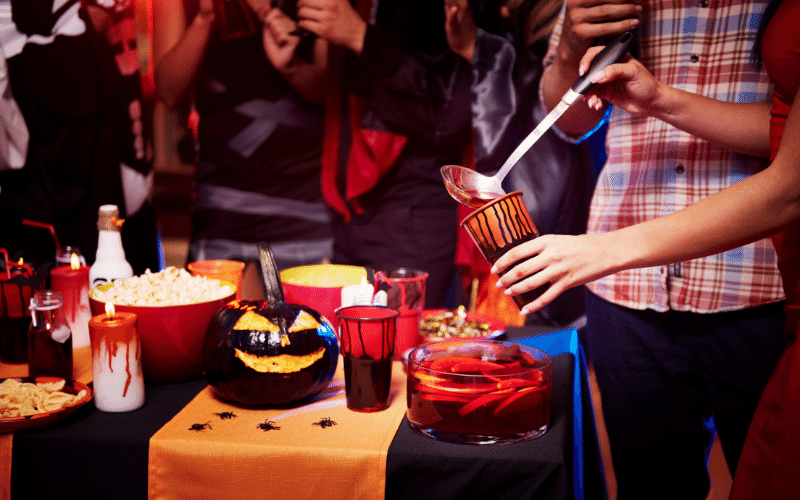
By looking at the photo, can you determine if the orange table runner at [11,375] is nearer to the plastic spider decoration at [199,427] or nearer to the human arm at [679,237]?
the plastic spider decoration at [199,427]

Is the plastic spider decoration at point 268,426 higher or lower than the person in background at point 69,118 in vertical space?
lower

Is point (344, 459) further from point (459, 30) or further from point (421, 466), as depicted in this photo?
point (459, 30)

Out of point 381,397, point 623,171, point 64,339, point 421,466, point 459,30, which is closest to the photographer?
point 421,466

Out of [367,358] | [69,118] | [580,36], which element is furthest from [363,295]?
[69,118]

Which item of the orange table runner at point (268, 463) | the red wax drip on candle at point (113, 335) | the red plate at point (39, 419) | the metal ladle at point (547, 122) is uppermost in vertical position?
the metal ladle at point (547, 122)

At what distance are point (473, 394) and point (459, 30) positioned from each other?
133 centimetres

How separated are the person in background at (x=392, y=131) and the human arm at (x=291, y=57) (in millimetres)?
39

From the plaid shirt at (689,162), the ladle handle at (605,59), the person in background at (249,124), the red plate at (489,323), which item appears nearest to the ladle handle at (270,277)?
the red plate at (489,323)

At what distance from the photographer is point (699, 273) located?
113cm

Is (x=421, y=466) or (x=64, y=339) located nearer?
(x=421, y=466)

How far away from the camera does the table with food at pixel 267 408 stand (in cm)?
70

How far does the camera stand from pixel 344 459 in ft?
2.29

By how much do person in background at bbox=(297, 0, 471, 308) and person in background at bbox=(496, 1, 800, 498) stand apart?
2.14ft

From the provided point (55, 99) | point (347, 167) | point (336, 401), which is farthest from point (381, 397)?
point (55, 99)
